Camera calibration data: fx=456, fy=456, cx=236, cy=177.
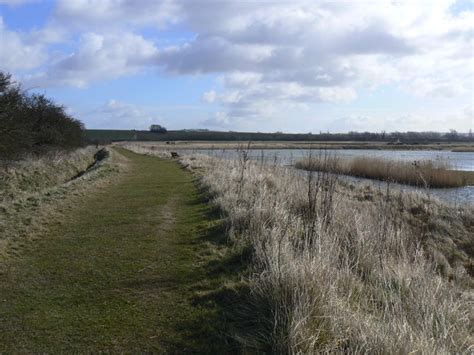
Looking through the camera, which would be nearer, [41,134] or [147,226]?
[147,226]

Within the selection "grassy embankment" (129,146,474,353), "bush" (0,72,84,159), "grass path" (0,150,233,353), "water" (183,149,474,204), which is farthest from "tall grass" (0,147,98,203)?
"grassy embankment" (129,146,474,353)

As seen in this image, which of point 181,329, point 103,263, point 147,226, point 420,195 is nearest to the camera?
point 181,329

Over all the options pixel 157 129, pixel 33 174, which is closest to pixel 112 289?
pixel 33 174

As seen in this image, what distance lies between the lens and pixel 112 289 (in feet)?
18.4

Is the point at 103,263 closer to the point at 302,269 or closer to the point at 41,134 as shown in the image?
the point at 302,269

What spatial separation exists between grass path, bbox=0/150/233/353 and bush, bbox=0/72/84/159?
7472 millimetres

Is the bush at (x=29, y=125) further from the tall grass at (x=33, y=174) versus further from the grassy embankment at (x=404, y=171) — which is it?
the grassy embankment at (x=404, y=171)

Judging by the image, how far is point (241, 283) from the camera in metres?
5.68

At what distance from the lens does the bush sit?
15.5 m

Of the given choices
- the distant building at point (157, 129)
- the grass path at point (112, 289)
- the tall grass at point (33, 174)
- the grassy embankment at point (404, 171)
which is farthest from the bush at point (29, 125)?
the distant building at point (157, 129)

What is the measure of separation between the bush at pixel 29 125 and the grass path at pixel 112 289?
7.47m

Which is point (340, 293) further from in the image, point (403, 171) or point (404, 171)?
point (403, 171)

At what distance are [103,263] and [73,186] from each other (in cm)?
857

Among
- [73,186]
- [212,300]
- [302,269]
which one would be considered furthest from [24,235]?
[73,186]
